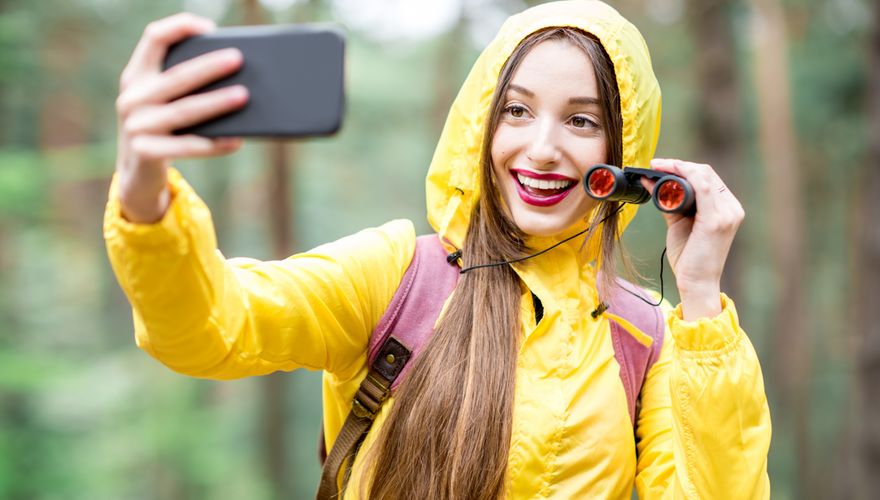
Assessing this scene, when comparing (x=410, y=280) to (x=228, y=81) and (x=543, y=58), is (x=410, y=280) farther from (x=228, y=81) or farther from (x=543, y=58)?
→ (x=228, y=81)

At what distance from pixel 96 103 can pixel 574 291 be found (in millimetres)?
11797

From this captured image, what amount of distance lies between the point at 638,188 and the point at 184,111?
3.91 ft

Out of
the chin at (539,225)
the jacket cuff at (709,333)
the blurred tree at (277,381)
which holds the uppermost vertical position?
the chin at (539,225)

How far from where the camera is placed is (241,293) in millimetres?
1749

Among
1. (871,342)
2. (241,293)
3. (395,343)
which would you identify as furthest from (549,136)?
(871,342)

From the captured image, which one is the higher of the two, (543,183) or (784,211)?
(543,183)

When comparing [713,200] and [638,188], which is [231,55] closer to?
[638,188]

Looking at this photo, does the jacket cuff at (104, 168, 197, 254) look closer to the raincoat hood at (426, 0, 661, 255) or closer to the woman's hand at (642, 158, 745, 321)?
the raincoat hood at (426, 0, 661, 255)

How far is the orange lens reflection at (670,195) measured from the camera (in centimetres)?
204

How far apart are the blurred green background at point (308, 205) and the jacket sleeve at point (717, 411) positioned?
131 inches

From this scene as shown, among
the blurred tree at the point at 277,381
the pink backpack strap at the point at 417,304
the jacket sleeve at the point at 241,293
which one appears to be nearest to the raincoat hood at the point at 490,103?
the pink backpack strap at the point at 417,304

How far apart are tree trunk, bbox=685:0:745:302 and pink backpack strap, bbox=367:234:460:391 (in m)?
4.94

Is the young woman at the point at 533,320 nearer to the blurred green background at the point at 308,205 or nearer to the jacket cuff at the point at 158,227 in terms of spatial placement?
the jacket cuff at the point at 158,227

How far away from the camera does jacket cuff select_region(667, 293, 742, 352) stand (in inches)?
78.6
